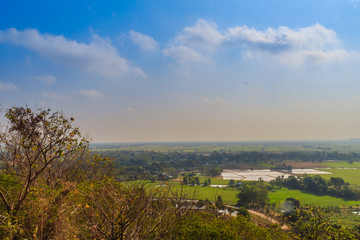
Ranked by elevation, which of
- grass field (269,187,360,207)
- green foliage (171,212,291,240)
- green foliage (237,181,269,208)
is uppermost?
green foliage (171,212,291,240)

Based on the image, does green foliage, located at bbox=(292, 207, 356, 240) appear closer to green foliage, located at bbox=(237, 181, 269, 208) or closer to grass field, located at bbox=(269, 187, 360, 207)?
green foliage, located at bbox=(237, 181, 269, 208)

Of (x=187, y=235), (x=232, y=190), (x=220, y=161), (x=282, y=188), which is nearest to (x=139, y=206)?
(x=187, y=235)

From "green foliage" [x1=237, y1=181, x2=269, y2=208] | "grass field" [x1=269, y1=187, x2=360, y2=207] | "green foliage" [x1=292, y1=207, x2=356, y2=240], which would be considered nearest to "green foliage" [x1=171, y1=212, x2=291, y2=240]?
"green foliage" [x1=292, y1=207, x2=356, y2=240]

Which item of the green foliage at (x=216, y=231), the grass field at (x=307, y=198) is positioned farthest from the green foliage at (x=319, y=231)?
the grass field at (x=307, y=198)

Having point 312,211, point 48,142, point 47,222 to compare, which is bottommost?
point 312,211

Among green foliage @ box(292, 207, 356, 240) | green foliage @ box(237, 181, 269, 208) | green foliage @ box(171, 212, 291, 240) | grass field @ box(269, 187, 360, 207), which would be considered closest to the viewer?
green foliage @ box(171, 212, 291, 240)

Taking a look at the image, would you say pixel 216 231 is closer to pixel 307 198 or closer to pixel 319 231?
pixel 319 231

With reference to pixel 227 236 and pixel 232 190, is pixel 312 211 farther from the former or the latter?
pixel 232 190

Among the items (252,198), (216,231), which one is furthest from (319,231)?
(252,198)
